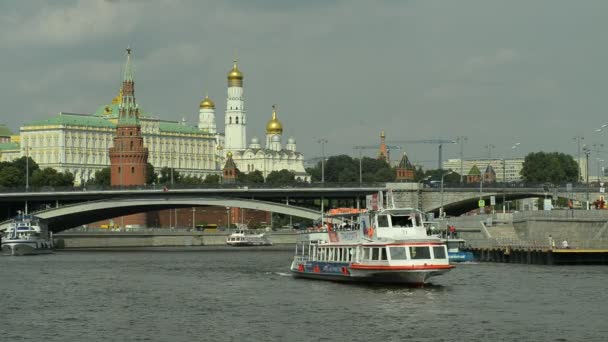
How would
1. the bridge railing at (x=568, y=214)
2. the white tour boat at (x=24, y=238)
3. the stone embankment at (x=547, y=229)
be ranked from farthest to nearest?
the white tour boat at (x=24, y=238) < the bridge railing at (x=568, y=214) < the stone embankment at (x=547, y=229)

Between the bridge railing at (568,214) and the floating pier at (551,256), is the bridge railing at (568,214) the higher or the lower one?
the higher one

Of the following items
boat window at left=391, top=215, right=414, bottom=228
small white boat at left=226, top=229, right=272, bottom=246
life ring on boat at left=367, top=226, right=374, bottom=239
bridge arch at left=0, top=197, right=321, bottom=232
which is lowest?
life ring on boat at left=367, top=226, right=374, bottom=239

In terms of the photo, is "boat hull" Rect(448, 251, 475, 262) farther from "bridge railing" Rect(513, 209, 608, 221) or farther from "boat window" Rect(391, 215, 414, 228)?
"boat window" Rect(391, 215, 414, 228)

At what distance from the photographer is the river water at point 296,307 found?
197 feet

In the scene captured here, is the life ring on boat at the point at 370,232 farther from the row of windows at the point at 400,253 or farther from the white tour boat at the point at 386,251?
the row of windows at the point at 400,253

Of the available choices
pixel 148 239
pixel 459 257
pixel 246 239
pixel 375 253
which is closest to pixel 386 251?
pixel 375 253

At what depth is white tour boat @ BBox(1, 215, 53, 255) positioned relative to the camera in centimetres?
13575

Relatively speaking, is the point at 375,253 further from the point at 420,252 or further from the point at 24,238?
the point at 24,238

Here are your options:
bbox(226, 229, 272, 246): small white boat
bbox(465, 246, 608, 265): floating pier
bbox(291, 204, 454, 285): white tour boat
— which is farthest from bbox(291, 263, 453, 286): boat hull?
bbox(226, 229, 272, 246): small white boat

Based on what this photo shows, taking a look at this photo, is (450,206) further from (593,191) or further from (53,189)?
(53,189)

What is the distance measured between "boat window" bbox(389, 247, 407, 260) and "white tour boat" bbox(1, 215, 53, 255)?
222ft

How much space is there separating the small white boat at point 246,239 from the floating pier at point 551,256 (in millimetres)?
66079

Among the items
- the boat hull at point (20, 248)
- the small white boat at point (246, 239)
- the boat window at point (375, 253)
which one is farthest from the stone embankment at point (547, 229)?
the small white boat at point (246, 239)

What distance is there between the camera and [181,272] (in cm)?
10125
